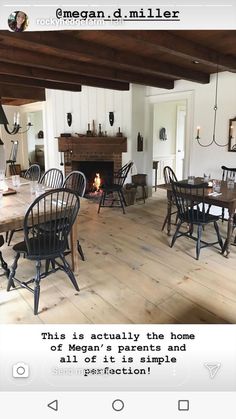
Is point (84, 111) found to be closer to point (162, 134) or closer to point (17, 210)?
point (162, 134)

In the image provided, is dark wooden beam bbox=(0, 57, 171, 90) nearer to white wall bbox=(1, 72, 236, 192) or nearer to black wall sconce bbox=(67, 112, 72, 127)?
white wall bbox=(1, 72, 236, 192)

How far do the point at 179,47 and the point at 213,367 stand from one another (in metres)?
2.85

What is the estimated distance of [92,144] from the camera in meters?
5.75

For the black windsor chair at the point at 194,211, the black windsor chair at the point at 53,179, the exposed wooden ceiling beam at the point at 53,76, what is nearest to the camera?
the black windsor chair at the point at 194,211

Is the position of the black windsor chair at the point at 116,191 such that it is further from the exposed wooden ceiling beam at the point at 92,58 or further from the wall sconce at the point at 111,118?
the exposed wooden ceiling beam at the point at 92,58

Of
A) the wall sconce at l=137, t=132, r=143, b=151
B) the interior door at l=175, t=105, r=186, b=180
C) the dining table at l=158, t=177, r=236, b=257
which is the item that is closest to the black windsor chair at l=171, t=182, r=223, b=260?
the dining table at l=158, t=177, r=236, b=257

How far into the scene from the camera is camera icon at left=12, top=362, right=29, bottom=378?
67cm

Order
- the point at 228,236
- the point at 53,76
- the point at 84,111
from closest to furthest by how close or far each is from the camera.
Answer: the point at 228,236, the point at 53,76, the point at 84,111

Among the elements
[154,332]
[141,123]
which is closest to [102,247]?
[154,332]

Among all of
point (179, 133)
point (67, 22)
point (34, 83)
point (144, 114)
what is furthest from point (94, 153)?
point (67, 22)

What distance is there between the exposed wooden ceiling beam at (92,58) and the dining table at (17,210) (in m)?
1.36

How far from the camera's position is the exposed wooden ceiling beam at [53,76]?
13.3ft
